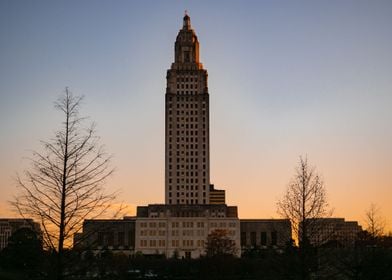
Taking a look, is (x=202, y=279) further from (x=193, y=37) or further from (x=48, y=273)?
(x=193, y=37)

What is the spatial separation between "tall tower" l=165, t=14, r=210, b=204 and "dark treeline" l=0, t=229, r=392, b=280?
52.3 meters

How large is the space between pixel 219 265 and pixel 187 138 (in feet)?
279

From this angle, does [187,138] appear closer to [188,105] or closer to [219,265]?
[188,105]

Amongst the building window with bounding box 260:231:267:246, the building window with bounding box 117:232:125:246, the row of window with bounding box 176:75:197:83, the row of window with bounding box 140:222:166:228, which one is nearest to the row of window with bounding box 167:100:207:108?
the row of window with bounding box 176:75:197:83

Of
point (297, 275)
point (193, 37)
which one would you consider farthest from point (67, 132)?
point (193, 37)

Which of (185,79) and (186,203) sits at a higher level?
(185,79)

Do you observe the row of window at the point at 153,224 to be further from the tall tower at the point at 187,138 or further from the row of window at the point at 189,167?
the row of window at the point at 189,167

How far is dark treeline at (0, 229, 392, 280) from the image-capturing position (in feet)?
81.1

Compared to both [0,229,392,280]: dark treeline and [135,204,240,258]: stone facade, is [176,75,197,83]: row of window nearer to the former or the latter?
[135,204,240,258]: stone facade

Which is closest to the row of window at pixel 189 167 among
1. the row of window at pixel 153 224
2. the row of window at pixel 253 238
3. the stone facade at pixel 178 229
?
the stone facade at pixel 178 229

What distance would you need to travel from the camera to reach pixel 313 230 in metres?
32.7

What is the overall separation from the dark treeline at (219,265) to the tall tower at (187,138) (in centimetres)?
5227

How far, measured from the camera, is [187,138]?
494 ft

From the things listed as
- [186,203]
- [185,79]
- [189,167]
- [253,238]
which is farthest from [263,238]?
[185,79]
